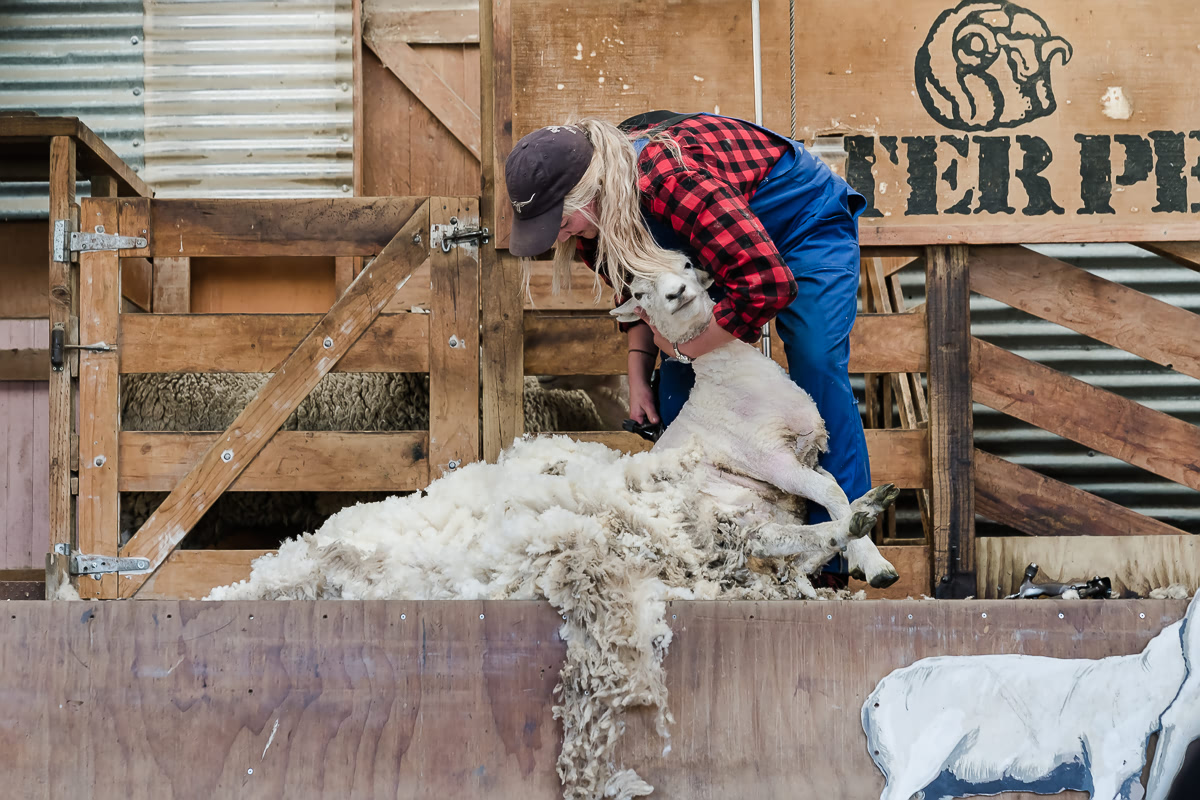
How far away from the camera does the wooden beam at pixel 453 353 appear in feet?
10.3

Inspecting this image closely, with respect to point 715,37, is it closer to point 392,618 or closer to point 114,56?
point 392,618

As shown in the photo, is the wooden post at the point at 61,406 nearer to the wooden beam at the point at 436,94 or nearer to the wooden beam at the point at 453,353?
the wooden beam at the point at 453,353

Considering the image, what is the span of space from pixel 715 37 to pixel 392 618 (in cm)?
224

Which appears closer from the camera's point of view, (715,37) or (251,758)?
(251,758)

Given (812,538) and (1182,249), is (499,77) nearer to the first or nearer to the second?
(812,538)

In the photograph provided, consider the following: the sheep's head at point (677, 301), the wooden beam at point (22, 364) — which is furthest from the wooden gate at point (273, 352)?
the wooden beam at point (22, 364)

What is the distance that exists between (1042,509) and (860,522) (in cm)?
165

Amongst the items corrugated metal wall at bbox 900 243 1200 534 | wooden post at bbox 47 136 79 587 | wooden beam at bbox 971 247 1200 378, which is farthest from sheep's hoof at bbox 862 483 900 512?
corrugated metal wall at bbox 900 243 1200 534

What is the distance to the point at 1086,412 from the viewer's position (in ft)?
10.5

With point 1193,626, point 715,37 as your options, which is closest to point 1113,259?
point 715,37

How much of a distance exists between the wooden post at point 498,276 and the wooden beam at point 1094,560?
1557mm

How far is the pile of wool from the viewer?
1714 millimetres

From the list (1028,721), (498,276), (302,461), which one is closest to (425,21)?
(498,276)

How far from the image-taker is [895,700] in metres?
1.74
